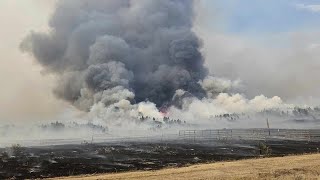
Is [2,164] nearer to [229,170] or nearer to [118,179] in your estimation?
[118,179]

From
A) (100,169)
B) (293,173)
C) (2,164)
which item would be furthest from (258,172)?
(2,164)

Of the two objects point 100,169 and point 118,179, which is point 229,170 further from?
point 100,169

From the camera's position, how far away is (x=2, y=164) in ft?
289

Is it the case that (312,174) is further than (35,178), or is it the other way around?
(35,178)

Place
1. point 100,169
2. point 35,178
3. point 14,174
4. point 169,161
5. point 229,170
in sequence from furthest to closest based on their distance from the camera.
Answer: point 169,161
point 100,169
point 14,174
point 35,178
point 229,170

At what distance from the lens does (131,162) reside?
8775 centimetres

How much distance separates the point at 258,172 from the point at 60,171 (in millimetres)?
37789

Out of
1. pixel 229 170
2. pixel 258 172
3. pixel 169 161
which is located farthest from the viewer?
pixel 169 161

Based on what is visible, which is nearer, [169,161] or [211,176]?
[211,176]

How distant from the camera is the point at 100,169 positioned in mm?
76688

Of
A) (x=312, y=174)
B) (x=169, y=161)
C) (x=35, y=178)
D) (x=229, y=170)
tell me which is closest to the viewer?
(x=312, y=174)

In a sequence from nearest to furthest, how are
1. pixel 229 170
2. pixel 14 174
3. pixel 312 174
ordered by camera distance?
pixel 312 174, pixel 229 170, pixel 14 174

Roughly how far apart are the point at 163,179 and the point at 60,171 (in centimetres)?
2981

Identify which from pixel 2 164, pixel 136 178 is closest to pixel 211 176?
pixel 136 178
